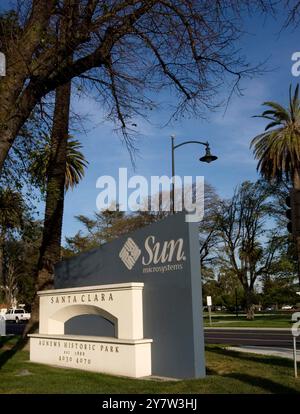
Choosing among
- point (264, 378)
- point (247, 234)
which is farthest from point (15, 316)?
point (264, 378)

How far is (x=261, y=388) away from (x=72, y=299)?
255 inches

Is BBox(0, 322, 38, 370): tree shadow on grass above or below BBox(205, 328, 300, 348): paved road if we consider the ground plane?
above

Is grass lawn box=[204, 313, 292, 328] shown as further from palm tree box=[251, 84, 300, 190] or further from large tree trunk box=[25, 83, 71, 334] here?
large tree trunk box=[25, 83, 71, 334]

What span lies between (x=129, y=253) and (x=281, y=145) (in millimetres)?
24066

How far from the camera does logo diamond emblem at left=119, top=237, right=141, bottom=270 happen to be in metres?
12.1

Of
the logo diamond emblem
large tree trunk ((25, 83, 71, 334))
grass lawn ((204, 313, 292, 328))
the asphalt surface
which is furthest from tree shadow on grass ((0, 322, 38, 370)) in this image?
grass lawn ((204, 313, 292, 328))

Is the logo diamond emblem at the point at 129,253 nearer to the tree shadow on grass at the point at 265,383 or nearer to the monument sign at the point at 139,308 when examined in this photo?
the monument sign at the point at 139,308

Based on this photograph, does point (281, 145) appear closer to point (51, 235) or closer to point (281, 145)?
point (281, 145)

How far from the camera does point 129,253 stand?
12406 millimetres

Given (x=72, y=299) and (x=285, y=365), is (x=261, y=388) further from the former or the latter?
(x=72, y=299)

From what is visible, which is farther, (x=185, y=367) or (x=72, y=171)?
(x=72, y=171)

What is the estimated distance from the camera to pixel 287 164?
34.6 meters

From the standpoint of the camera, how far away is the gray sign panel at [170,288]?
10.3 meters
